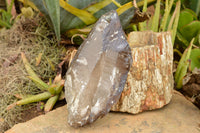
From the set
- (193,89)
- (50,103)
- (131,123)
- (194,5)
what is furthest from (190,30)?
(50,103)

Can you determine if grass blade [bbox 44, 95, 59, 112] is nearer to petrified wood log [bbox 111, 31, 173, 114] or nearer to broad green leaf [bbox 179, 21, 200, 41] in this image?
petrified wood log [bbox 111, 31, 173, 114]

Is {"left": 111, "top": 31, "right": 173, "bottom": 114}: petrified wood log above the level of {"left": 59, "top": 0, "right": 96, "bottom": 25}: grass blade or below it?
below

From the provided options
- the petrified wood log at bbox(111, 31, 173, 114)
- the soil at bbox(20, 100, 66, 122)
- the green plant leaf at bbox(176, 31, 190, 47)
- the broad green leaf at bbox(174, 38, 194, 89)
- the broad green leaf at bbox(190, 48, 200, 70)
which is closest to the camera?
the petrified wood log at bbox(111, 31, 173, 114)

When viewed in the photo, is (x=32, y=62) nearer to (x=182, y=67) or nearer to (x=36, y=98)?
(x=36, y=98)

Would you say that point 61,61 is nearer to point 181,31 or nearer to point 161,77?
point 161,77

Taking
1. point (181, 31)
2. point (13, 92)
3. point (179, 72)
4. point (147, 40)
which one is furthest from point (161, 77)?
point (13, 92)

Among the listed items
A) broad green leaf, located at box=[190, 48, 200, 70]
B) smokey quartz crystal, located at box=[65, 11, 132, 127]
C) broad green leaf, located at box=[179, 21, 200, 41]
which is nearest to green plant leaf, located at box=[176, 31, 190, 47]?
broad green leaf, located at box=[179, 21, 200, 41]
